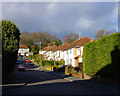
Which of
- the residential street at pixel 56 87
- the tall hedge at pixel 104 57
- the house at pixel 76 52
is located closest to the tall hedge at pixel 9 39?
the residential street at pixel 56 87

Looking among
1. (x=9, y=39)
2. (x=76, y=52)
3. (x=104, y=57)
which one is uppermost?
(x=76, y=52)

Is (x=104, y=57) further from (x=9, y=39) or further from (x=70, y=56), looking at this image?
(x=70, y=56)

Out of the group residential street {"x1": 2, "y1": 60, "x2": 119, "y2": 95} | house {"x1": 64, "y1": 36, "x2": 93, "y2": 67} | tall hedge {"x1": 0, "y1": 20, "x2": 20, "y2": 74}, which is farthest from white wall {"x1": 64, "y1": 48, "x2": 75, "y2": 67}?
tall hedge {"x1": 0, "y1": 20, "x2": 20, "y2": 74}

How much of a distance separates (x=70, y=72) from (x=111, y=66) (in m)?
15.5

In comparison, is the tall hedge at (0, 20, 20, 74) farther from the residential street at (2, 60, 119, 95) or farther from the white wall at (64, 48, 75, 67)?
the white wall at (64, 48, 75, 67)

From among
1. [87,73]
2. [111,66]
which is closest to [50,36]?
[87,73]

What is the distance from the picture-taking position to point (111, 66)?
50.3ft

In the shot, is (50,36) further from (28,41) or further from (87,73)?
(87,73)

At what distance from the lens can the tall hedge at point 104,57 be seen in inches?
579

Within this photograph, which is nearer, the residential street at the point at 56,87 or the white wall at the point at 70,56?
the residential street at the point at 56,87

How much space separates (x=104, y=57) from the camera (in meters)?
16.9

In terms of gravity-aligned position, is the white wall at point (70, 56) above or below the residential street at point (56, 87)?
above

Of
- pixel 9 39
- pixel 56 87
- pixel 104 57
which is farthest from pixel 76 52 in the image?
pixel 56 87

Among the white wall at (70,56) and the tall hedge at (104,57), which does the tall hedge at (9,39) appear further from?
the white wall at (70,56)
